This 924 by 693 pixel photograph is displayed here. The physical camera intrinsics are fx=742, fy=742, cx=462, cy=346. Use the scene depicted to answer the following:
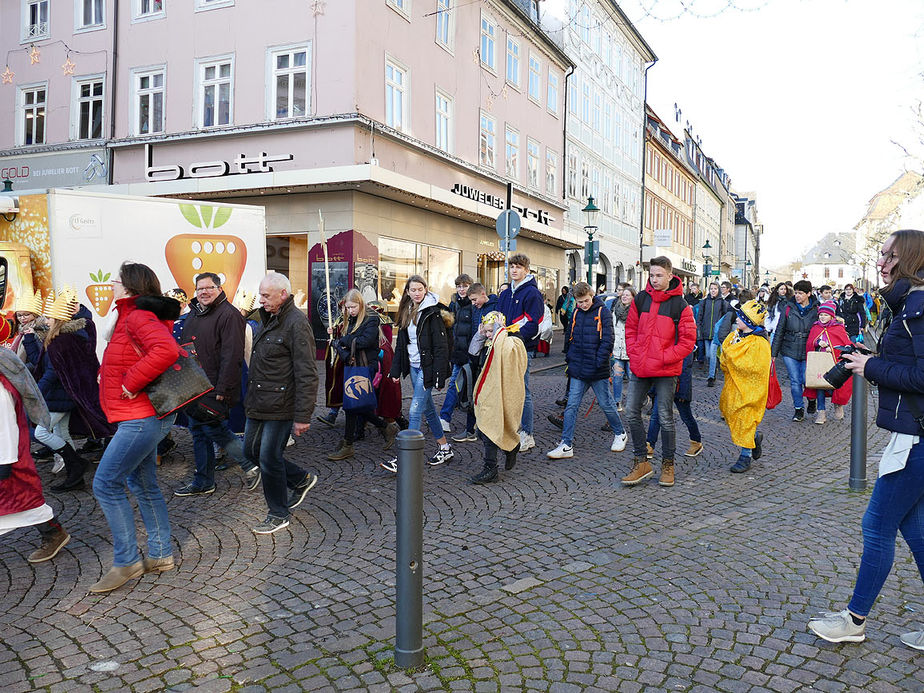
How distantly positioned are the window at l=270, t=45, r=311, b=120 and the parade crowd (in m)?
9.48

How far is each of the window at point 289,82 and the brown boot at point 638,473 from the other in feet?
42.4

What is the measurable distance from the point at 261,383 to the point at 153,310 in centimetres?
102

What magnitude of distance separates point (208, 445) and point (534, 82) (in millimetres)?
23155

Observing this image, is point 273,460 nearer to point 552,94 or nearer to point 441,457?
point 441,457

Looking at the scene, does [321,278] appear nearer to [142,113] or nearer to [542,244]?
[142,113]

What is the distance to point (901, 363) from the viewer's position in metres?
3.27

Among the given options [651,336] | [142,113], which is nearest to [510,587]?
[651,336]

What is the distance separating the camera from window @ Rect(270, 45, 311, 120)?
1669 centimetres

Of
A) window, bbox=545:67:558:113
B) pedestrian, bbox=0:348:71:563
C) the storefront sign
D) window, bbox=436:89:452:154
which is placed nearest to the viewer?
pedestrian, bbox=0:348:71:563

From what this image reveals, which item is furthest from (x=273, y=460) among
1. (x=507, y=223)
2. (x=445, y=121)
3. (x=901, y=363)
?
(x=445, y=121)

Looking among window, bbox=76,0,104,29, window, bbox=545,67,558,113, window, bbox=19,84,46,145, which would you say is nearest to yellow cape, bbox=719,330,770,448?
window, bbox=76,0,104,29

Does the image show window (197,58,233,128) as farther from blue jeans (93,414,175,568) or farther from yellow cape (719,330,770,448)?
blue jeans (93,414,175,568)

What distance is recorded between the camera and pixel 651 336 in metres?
6.41

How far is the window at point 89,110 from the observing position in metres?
19.4
